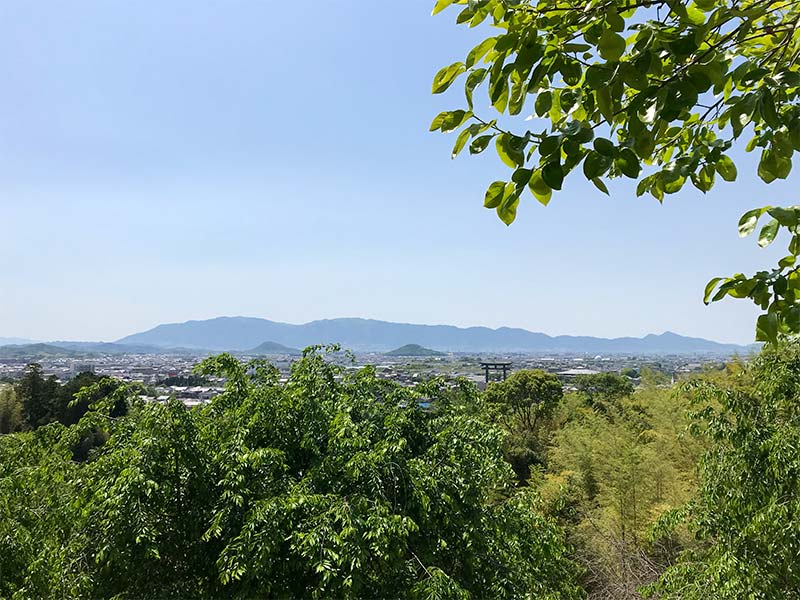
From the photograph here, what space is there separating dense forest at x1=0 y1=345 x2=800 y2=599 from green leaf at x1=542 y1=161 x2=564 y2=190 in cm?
268

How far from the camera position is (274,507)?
3.12 m

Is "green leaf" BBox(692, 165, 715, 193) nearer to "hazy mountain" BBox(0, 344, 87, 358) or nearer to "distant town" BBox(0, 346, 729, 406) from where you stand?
"distant town" BBox(0, 346, 729, 406)

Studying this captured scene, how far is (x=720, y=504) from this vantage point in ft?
15.7

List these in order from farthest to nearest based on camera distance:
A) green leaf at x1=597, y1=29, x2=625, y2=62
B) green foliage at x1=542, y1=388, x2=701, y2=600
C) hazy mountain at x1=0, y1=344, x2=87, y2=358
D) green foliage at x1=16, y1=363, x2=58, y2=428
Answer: hazy mountain at x1=0, y1=344, x2=87, y2=358, green foliage at x1=16, y1=363, x2=58, y2=428, green foliage at x1=542, y1=388, x2=701, y2=600, green leaf at x1=597, y1=29, x2=625, y2=62

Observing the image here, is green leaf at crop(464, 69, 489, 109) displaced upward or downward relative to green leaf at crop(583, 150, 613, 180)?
upward

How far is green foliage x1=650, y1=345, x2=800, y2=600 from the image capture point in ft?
13.6

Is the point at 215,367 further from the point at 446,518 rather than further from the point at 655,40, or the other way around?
the point at 655,40

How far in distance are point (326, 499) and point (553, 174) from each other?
10.00ft

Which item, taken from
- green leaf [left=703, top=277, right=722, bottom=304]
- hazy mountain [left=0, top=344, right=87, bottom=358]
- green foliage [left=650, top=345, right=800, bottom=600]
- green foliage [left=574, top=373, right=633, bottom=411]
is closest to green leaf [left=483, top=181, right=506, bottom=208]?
green leaf [left=703, top=277, right=722, bottom=304]

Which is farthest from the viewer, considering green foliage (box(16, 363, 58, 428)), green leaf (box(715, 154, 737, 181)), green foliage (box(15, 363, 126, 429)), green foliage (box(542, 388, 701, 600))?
green foliage (box(16, 363, 58, 428))

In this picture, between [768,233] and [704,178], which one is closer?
[768,233]

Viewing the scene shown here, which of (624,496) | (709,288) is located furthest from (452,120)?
(624,496)

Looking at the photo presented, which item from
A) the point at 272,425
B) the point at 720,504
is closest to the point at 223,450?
the point at 272,425

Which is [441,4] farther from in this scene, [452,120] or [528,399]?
[528,399]
